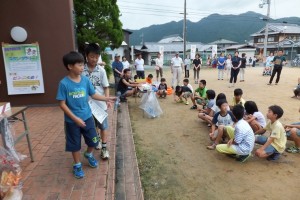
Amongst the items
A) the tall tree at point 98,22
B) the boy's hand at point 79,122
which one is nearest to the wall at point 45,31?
the tall tree at point 98,22

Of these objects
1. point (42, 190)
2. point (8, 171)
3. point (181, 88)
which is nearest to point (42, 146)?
point (42, 190)

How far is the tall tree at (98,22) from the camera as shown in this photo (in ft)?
30.7

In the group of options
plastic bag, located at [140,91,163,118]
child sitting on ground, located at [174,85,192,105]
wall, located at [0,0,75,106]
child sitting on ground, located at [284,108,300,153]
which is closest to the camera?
child sitting on ground, located at [284,108,300,153]

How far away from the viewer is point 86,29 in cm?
934

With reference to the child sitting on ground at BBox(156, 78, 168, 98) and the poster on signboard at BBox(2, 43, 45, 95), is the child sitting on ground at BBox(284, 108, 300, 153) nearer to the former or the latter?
the child sitting on ground at BBox(156, 78, 168, 98)

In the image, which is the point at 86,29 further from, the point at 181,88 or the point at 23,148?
the point at 23,148

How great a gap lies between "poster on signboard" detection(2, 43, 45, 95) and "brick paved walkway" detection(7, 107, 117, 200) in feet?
6.88

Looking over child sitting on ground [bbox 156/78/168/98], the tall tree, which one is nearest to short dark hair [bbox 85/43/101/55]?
child sitting on ground [bbox 156/78/168/98]

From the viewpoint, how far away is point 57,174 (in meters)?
3.00

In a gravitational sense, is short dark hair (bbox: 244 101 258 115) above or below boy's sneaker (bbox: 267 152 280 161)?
above

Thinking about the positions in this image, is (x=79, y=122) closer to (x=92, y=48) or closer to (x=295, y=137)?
(x=92, y=48)

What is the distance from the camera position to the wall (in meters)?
5.82

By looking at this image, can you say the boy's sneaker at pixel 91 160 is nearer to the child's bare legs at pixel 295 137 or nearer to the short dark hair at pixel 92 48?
the short dark hair at pixel 92 48

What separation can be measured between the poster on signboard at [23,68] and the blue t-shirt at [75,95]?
12.9ft
